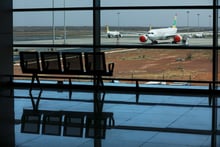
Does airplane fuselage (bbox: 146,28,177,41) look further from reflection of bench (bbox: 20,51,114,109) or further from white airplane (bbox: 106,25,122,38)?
reflection of bench (bbox: 20,51,114,109)

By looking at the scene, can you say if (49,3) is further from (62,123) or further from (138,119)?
(62,123)

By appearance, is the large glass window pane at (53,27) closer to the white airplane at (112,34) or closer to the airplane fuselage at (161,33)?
the white airplane at (112,34)

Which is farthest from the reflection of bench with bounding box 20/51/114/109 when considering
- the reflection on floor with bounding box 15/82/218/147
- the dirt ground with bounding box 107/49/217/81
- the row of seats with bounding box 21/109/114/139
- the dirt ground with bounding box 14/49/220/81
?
the row of seats with bounding box 21/109/114/139

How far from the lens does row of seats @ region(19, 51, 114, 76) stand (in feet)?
42.9

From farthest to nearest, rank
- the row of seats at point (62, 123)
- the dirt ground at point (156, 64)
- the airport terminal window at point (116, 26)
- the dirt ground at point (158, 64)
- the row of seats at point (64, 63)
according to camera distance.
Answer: the dirt ground at point (158, 64), the dirt ground at point (156, 64), the row of seats at point (64, 63), the airport terminal window at point (116, 26), the row of seats at point (62, 123)

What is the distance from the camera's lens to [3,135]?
23.0 ft

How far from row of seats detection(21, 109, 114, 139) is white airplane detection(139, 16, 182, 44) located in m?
5.02

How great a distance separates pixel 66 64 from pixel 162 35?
9.15ft

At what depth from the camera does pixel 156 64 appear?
1788cm

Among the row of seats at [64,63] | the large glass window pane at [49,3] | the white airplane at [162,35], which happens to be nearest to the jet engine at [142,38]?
the white airplane at [162,35]

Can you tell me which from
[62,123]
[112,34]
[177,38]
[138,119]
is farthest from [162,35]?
[62,123]

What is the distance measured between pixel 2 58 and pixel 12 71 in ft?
2.00

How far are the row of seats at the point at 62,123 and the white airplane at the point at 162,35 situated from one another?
502 centimetres

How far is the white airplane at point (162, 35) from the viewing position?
13736mm
